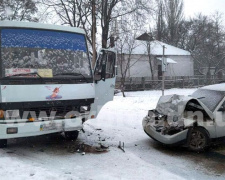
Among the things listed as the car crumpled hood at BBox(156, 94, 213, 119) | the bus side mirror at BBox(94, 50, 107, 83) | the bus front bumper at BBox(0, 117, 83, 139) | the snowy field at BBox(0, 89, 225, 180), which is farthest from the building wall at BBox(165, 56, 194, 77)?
the bus front bumper at BBox(0, 117, 83, 139)

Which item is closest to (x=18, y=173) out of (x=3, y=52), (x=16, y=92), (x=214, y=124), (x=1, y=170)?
(x=1, y=170)

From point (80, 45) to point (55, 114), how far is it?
73.4 inches

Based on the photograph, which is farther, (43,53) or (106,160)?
(43,53)

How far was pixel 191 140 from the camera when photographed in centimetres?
705

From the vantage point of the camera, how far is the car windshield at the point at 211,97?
7.29m

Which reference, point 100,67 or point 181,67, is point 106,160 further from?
point 181,67

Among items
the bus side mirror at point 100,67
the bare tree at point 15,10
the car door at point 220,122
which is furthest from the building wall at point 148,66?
the car door at point 220,122

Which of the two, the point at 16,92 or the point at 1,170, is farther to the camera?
the point at 16,92

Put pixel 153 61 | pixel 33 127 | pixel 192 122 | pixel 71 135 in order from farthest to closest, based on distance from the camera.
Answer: pixel 153 61
pixel 71 135
pixel 192 122
pixel 33 127

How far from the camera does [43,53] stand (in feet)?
21.3

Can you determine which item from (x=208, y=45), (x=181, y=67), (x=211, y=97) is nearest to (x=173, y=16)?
(x=208, y=45)

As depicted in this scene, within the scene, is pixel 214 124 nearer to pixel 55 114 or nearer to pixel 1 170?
pixel 55 114

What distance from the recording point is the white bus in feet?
19.4

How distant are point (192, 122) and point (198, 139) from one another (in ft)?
1.47
